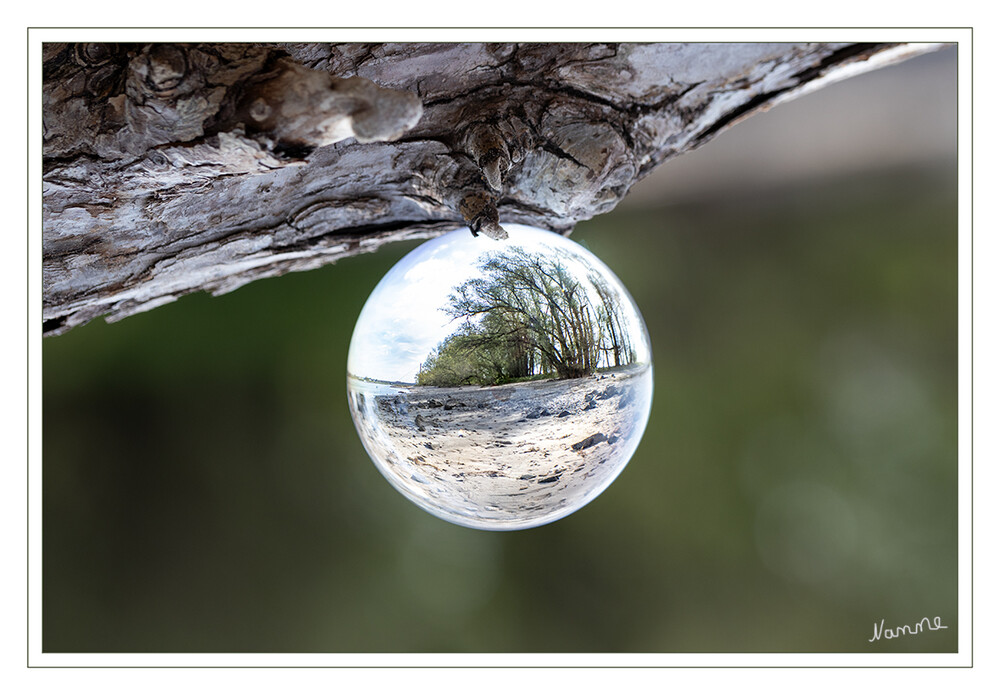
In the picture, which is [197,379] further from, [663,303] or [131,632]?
[663,303]

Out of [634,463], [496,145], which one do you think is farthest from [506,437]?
[634,463]

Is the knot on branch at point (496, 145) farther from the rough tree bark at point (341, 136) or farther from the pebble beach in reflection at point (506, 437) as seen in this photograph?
the pebble beach in reflection at point (506, 437)

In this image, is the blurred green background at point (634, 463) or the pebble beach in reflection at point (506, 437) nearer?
the pebble beach in reflection at point (506, 437)

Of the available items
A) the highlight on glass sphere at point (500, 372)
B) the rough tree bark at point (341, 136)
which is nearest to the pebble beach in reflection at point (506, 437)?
the highlight on glass sphere at point (500, 372)

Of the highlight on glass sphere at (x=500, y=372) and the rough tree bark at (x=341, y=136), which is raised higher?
the rough tree bark at (x=341, y=136)

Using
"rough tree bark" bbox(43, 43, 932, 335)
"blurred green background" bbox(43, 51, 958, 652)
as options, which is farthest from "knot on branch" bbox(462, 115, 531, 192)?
"blurred green background" bbox(43, 51, 958, 652)

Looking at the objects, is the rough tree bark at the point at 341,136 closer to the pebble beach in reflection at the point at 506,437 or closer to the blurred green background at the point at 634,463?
the pebble beach in reflection at the point at 506,437

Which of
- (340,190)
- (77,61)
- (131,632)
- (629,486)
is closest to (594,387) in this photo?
(340,190)
